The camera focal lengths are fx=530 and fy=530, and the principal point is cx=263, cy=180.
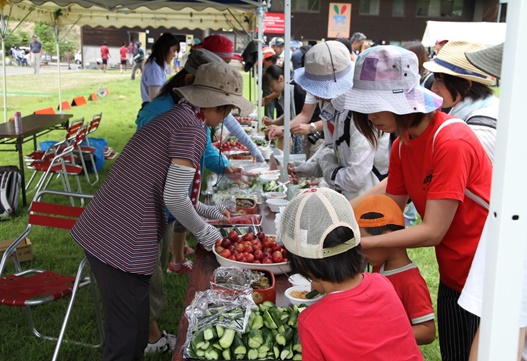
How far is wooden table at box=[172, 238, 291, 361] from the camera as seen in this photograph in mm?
1783

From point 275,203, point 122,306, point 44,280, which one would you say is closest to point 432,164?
point 122,306

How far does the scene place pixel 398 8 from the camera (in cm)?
3228

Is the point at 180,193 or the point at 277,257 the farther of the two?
the point at 277,257

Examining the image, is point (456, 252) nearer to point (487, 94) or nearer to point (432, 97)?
point (432, 97)

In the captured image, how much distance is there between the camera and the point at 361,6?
31.9 meters

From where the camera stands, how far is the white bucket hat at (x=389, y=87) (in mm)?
1784

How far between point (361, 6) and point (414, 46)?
28.8 metres

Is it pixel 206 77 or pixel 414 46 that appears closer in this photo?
pixel 206 77

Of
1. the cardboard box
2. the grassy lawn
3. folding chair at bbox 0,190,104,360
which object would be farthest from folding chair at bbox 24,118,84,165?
folding chair at bbox 0,190,104,360

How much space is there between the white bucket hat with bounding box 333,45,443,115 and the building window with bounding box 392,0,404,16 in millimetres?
32650

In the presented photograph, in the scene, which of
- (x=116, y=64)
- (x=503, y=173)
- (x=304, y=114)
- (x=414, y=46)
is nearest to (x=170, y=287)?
(x=304, y=114)

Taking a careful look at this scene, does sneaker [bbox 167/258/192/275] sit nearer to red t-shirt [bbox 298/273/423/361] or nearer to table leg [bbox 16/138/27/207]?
table leg [bbox 16/138/27/207]

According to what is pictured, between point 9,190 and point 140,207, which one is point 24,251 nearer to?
point 9,190

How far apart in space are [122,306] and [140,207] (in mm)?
433
